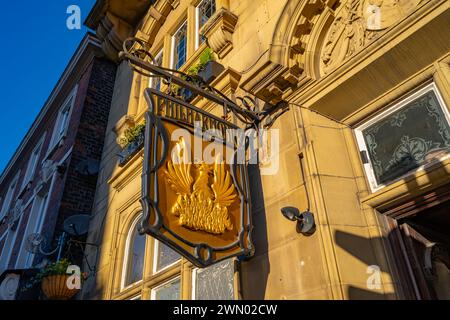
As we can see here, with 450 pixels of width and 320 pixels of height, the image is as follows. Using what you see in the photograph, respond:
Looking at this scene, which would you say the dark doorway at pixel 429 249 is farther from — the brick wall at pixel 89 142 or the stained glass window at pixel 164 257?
the brick wall at pixel 89 142

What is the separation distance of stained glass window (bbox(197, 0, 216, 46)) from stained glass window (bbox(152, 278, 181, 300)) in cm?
461

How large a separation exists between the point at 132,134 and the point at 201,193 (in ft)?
14.5

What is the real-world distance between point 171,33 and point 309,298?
23.9 ft

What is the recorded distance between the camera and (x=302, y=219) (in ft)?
10.7

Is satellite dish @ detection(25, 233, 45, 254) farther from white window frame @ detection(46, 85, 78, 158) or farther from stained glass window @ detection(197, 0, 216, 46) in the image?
stained glass window @ detection(197, 0, 216, 46)

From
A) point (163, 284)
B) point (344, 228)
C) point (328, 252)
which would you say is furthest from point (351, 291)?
point (163, 284)

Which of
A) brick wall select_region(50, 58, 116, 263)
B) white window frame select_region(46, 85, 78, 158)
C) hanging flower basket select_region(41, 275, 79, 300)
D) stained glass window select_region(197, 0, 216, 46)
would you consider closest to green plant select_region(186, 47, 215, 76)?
stained glass window select_region(197, 0, 216, 46)

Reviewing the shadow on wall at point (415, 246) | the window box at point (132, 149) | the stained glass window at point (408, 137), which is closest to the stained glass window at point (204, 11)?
the window box at point (132, 149)

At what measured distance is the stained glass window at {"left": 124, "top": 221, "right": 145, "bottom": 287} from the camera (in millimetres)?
5980

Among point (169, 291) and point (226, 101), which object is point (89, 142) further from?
point (226, 101)

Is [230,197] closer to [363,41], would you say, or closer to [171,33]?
[363,41]

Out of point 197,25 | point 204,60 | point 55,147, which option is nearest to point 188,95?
point 204,60
